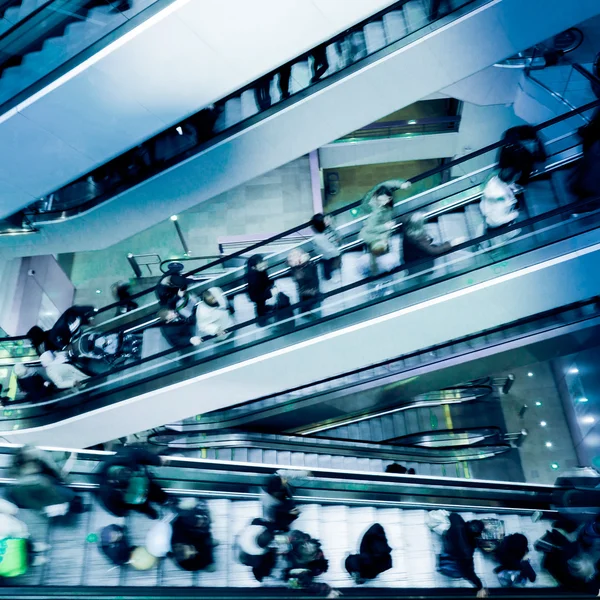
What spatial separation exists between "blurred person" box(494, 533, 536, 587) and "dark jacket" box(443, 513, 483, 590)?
35 cm

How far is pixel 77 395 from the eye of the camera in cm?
732

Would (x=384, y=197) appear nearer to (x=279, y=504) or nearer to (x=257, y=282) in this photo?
(x=257, y=282)

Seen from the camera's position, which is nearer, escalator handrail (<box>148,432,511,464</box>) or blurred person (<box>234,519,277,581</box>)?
blurred person (<box>234,519,277,581</box>)

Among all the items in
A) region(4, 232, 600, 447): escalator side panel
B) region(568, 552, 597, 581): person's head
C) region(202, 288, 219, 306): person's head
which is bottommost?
region(568, 552, 597, 581): person's head

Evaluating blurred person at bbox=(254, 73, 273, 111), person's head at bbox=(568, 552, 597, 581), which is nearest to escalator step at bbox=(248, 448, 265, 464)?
person's head at bbox=(568, 552, 597, 581)

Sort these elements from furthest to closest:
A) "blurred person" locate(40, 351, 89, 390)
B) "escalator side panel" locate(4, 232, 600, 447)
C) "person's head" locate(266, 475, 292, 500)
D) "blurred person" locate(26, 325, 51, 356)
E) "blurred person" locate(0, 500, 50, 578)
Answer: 1. "blurred person" locate(26, 325, 51, 356)
2. "blurred person" locate(40, 351, 89, 390)
3. "escalator side panel" locate(4, 232, 600, 447)
4. "person's head" locate(266, 475, 292, 500)
5. "blurred person" locate(0, 500, 50, 578)

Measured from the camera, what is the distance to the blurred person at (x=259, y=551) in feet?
15.3

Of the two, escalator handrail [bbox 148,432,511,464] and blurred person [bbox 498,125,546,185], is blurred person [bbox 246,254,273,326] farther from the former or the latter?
blurred person [bbox 498,125,546,185]

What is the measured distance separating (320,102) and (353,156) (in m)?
5.06

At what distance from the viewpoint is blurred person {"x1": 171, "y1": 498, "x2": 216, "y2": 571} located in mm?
4617

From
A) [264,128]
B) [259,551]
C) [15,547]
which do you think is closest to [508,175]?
[264,128]

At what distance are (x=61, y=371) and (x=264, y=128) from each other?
4.62m

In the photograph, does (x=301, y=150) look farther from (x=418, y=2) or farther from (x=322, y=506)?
(x=322, y=506)

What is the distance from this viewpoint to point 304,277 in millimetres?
6488
